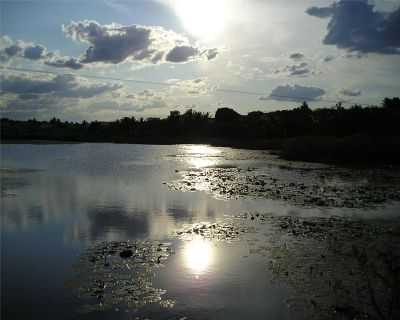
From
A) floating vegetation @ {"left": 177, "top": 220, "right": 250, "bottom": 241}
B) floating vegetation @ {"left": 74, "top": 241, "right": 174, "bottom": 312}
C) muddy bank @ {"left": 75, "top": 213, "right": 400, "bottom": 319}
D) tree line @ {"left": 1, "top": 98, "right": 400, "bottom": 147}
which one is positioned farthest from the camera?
tree line @ {"left": 1, "top": 98, "right": 400, "bottom": 147}

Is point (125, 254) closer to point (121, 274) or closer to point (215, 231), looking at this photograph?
point (121, 274)

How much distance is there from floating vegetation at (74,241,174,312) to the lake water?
78mm

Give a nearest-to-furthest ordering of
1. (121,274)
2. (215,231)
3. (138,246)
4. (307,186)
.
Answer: (121,274) < (138,246) < (215,231) < (307,186)

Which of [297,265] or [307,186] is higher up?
[307,186]

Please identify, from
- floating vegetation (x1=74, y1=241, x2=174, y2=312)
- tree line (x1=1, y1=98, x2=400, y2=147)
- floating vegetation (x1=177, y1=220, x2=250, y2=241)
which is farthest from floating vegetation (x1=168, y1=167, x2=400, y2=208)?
tree line (x1=1, y1=98, x2=400, y2=147)

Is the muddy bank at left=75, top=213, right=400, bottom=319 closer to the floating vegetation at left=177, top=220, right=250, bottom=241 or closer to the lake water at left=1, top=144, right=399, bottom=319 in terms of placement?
the floating vegetation at left=177, top=220, right=250, bottom=241

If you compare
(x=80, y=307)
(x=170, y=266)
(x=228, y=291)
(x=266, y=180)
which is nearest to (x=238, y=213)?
(x=170, y=266)

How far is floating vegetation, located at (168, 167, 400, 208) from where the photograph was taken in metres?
22.7

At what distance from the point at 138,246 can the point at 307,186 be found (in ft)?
57.0

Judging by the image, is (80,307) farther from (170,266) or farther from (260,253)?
(260,253)

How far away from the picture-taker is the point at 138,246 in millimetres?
13148

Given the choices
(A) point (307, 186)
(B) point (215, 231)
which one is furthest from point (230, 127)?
(B) point (215, 231)

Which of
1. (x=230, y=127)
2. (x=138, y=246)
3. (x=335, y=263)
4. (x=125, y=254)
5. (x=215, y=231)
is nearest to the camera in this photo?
(x=335, y=263)

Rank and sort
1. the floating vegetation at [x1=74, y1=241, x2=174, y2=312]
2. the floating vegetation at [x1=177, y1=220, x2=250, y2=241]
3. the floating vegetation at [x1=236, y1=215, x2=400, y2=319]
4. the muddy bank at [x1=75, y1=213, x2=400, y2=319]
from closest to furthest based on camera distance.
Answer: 1. the floating vegetation at [x1=236, y1=215, x2=400, y2=319]
2. the muddy bank at [x1=75, y1=213, x2=400, y2=319]
3. the floating vegetation at [x1=74, y1=241, x2=174, y2=312]
4. the floating vegetation at [x1=177, y1=220, x2=250, y2=241]
